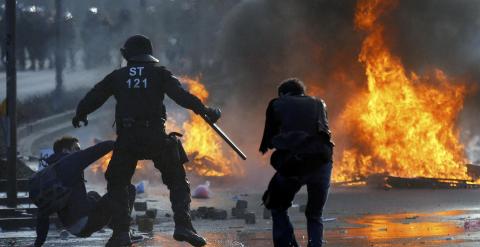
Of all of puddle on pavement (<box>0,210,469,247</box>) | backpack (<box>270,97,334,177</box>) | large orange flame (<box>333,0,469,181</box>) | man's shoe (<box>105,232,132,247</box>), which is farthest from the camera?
A: large orange flame (<box>333,0,469,181</box>)

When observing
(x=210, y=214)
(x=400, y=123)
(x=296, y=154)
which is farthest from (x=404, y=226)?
(x=400, y=123)

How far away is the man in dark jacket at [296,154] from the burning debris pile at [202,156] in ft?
55.0

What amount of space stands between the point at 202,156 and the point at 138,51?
53.7 ft

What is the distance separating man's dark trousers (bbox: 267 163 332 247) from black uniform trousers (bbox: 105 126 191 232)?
1.43 meters

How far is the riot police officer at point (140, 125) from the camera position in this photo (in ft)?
36.4

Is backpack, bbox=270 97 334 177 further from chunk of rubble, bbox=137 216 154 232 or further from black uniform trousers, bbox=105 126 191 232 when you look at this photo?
chunk of rubble, bbox=137 216 154 232

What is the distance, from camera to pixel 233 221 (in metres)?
16.1

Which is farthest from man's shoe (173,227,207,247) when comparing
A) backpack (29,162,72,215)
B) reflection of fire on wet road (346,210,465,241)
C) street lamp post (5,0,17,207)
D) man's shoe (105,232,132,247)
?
street lamp post (5,0,17,207)

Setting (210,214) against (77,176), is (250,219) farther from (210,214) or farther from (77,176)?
(77,176)

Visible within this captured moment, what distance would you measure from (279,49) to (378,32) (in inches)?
157

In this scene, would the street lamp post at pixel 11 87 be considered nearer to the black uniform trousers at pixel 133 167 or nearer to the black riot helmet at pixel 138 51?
the black uniform trousers at pixel 133 167

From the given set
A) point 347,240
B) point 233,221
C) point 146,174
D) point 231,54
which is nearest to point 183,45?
point 231,54

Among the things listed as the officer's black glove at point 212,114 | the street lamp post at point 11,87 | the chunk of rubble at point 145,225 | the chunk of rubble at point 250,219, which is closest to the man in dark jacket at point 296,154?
the officer's black glove at point 212,114

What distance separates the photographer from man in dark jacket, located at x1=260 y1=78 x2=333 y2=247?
9781 millimetres
